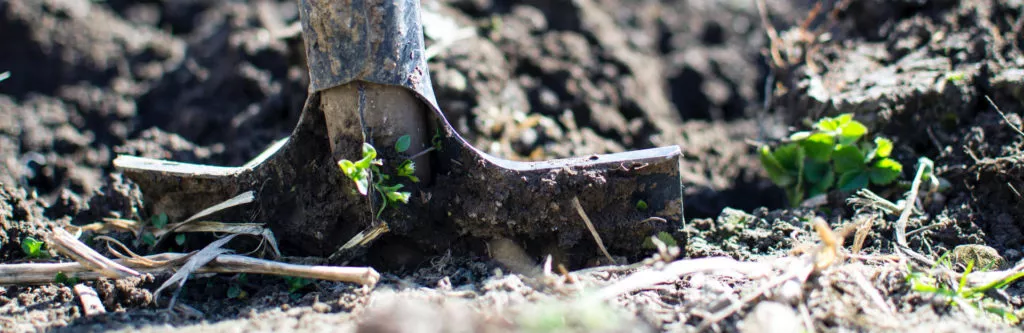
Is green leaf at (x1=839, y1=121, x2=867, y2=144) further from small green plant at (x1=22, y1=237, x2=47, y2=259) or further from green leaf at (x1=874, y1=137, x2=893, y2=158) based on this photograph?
small green plant at (x1=22, y1=237, x2=47, y2=259)

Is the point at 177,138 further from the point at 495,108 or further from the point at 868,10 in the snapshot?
the point at 868,10

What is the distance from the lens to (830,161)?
2.47m

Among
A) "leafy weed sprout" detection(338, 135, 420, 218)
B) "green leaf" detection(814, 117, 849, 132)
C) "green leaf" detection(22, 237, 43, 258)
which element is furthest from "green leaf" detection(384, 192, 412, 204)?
"green leaf" detection(814, 117, 849, 132)

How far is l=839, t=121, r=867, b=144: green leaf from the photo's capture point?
2318 millimetres

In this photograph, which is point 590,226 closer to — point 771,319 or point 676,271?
point 676,271

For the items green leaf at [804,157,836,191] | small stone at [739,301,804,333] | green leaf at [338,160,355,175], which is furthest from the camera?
green leaf at [804,157,836,191]

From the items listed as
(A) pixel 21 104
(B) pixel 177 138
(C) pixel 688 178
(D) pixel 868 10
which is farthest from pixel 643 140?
(A) pixel 21 104

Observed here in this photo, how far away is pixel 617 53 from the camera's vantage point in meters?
3.67

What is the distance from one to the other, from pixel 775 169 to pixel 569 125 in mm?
905

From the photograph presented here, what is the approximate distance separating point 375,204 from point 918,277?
1.28 meters

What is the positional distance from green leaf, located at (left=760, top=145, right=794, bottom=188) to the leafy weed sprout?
46.3 inches

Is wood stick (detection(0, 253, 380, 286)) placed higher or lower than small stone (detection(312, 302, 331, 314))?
higher

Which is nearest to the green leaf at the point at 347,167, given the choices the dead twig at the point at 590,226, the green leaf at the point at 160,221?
the dead twig at the point at 590,226

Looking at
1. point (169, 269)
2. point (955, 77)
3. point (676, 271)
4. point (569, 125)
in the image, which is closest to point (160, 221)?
point (169, 269)
